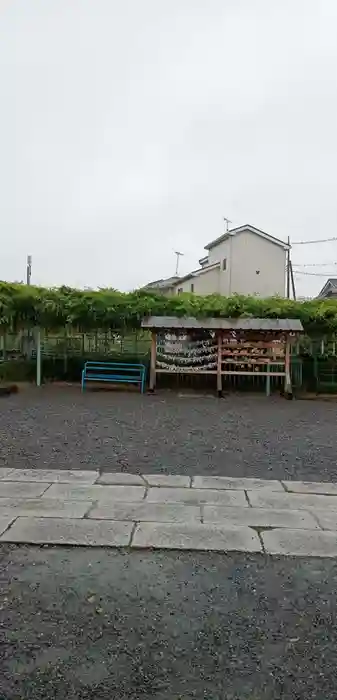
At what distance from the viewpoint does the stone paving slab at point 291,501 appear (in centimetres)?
437

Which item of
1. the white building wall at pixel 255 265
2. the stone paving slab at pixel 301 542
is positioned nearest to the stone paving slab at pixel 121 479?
the stone paving slab at pixel 301 542

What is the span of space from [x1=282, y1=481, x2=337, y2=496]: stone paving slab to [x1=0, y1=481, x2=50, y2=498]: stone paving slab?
223 centimetres

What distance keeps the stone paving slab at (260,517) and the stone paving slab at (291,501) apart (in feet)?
0.41

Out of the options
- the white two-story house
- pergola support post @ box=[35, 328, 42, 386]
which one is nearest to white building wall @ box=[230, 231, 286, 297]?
the white two-story house

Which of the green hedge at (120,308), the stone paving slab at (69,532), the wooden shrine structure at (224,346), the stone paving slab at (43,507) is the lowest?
the stone paving slab at (43,507)

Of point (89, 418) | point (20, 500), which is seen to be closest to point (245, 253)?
point (89, 418)

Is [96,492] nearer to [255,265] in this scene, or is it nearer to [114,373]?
[114,373]

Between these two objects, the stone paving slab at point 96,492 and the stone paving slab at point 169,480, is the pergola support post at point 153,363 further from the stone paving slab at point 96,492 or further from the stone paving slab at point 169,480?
the stone paving slab at point 96,492

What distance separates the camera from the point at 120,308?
1354 centimetres

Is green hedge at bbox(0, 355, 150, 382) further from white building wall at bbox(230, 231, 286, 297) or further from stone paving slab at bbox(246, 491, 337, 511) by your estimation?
white building wall at bbox(230, 231, 286, 297)

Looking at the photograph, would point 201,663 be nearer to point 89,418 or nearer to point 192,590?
point 192,590

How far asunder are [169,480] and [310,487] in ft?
4.34

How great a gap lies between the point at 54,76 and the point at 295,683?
10.8m

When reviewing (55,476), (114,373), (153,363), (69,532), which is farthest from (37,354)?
(69,532)
